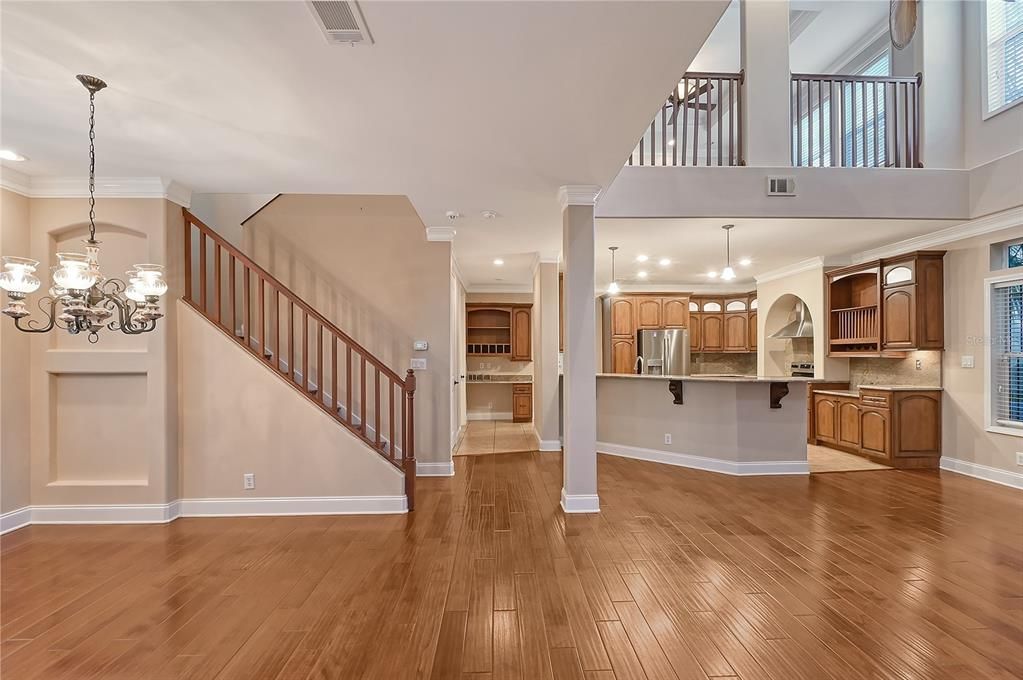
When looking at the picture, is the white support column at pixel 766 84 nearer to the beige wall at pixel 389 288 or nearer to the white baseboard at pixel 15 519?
the beige wall at pixel 389 288

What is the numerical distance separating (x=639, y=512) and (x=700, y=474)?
5.50 feet

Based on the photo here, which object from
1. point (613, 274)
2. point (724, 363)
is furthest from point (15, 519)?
point (724, 363)

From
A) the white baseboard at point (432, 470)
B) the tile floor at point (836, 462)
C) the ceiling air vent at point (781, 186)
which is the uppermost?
the ceiling air vent at point (781, 186)

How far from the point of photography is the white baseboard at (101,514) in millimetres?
3863

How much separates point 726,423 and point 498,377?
5.26m

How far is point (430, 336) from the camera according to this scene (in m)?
5.40

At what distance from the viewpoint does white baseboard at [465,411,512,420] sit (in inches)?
392

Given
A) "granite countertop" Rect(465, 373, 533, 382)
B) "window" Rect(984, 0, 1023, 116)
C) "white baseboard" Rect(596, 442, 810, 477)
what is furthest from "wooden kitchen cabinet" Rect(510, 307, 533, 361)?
"window" Rect(984, 0, 1023, 116)

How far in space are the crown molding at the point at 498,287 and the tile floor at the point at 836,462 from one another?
18.5ft

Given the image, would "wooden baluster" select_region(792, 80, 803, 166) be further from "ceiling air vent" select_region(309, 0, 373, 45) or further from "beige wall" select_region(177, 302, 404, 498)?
"beige wall" select_region(177, 302, 404, 498)

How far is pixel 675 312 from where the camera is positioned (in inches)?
369

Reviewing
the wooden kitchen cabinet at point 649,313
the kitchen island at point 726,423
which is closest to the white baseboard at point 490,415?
the wooden kitchen cabinet at point 649,313

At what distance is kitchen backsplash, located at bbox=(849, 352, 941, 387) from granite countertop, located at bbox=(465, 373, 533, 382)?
18.1 feet

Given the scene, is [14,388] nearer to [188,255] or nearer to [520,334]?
[188,255]
